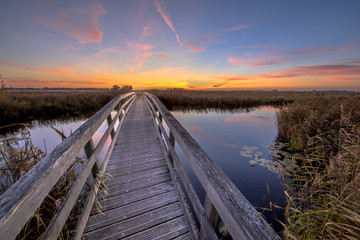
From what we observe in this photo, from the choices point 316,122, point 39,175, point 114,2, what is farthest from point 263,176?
point 114,2

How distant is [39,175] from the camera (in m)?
0.92

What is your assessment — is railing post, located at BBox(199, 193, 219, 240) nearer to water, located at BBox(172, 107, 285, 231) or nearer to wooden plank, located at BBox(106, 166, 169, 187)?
water, located at BBox(172, 107, 285, 231)

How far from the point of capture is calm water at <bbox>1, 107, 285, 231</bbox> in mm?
4082

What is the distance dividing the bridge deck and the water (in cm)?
128

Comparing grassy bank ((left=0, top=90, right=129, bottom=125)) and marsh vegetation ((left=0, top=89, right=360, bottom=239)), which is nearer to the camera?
marsh vegetation ((left=0, top=89, right=360, bottom=239))

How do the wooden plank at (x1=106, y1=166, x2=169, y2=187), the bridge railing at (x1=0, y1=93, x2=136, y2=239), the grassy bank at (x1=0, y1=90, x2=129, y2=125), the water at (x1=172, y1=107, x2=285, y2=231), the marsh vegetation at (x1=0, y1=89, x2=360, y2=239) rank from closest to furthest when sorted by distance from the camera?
1. the bridge railing at (x1=0, y1=93, x2=136, y2=239)
2. the marsh vegetation at (x1=0, y1=89, x2=360, y2=239)
3. the wooden plank at (x1=106, y1=166, x2=169, y2=187)
4. the water at (x1=172, y1=107, x2=285, y2=231)
5. the grassy bank at (x1=0, y1=90, x2=129, y2=125)

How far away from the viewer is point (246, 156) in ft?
20.2

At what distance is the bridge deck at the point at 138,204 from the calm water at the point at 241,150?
125cm

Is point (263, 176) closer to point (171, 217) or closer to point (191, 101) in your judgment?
point (171, 217)

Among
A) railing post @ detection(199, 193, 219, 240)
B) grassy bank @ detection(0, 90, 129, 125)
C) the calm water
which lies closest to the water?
the calm water

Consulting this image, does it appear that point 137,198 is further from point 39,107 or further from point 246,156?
point 39,107

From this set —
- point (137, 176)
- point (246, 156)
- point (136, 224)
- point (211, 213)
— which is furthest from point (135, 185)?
point (246, 156)

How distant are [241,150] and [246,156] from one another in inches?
31.5

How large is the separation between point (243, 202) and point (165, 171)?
2.20 m
